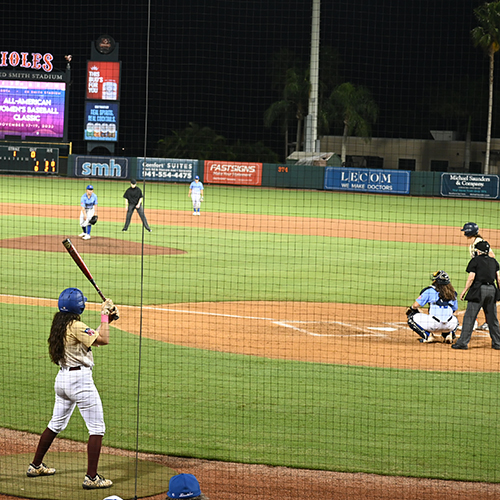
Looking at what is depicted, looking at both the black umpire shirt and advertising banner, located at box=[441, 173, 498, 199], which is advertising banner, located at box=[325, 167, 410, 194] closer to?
advertising banner, located at box=[441, 173, 498, 199]

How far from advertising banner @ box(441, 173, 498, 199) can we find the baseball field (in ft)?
54.7

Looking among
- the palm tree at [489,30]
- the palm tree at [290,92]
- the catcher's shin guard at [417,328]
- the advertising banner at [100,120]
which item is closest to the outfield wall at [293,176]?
the advertising banner at [100,120]

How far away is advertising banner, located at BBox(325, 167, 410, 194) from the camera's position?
4384cm

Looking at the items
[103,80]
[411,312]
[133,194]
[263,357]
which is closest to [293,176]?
[103,80]

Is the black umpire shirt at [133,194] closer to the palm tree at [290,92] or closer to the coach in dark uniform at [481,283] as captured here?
the coach in dark uniform at [481,283]

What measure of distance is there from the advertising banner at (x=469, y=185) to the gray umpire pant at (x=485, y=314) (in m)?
31.7

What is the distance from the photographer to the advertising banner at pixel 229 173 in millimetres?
45625

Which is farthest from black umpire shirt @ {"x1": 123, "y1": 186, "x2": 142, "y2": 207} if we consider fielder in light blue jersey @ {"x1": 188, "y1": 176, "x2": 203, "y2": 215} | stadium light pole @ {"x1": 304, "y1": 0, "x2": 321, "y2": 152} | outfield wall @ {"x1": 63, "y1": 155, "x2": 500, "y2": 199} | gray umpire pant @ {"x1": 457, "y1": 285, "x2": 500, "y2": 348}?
outfield wall @ {"x1": 63, "y1": 155, "x2": 500, "y2": 199}

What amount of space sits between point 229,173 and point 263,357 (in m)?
35.1

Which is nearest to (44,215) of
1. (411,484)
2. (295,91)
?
(295,91)

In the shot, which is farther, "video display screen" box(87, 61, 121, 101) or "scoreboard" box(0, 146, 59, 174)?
"video display screen" box(87, 61, 121, 101)

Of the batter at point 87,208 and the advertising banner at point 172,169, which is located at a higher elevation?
the advertising banner at point 172,169

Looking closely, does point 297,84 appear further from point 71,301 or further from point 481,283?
point 71,301

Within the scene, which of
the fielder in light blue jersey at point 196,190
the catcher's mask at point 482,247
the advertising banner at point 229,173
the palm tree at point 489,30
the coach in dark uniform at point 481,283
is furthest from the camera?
the advertising banner at point 229,173
